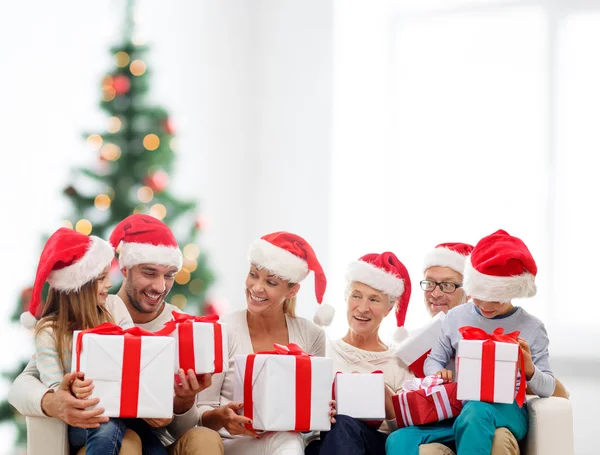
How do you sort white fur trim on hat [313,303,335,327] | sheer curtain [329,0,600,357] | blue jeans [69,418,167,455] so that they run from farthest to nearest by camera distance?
sheer curtain [329,0,600,357]
white fur trim on hat [313,303,335,327]
blue jeans [69,418,167,455]

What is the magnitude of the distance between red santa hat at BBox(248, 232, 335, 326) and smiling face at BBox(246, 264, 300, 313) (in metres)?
0.03

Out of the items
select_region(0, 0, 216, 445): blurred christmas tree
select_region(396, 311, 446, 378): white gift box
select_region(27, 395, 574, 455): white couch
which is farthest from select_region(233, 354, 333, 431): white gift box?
select_region(0, 0, 216, 445): blurred christmas tree

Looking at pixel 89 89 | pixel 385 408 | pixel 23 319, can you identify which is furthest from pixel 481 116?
pixel 23 319

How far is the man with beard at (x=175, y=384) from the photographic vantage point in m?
2.60

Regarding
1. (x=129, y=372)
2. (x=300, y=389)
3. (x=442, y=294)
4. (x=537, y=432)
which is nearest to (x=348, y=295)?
(x=442, y=294)

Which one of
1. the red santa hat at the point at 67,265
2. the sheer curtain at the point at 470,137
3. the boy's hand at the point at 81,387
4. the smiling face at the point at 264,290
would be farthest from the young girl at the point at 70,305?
the sheer curtain at the point at 470,137

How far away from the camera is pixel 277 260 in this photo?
3.29 metres

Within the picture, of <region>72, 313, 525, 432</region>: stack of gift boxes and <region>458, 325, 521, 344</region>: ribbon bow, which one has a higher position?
<region>458, 325, 521, 344</region>: ribbon bow

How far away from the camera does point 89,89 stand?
5.04m

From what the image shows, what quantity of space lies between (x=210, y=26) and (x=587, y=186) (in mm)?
3093

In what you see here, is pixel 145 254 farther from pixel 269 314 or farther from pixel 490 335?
pixel 490 335

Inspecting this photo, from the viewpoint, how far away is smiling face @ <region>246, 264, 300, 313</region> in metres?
3.25

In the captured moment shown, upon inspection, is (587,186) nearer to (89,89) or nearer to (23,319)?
(89,89)

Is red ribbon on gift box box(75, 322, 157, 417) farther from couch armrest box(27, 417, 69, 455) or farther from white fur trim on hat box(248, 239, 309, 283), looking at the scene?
white fur trim on hat box(248, 239, 309, 283)
